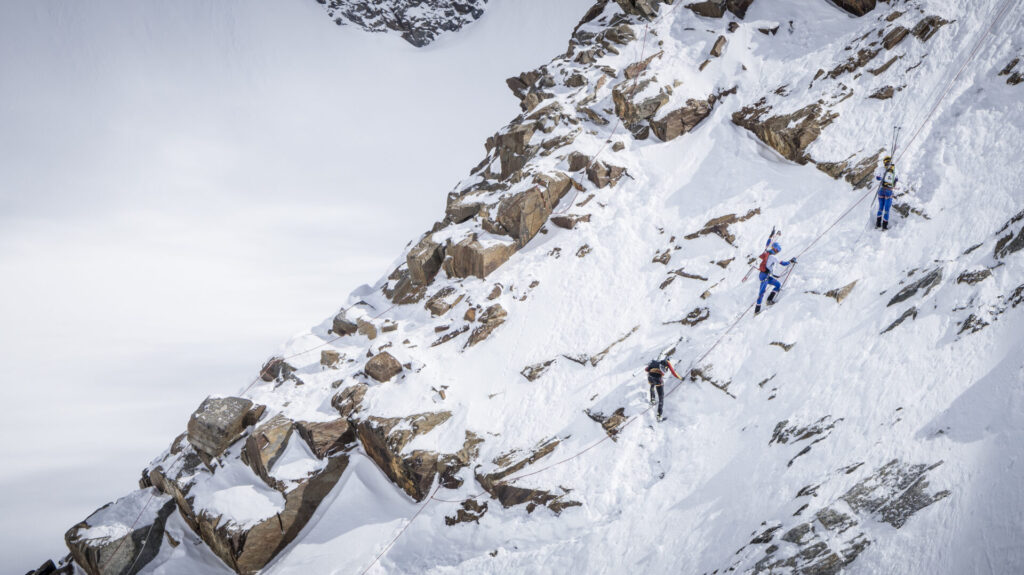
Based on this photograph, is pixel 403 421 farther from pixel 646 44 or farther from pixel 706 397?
pixel 646 44

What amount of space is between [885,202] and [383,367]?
15313 millimetres

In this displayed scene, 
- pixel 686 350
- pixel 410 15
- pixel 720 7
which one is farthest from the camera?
pixel 410 15

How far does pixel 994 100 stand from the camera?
13500 millimetres

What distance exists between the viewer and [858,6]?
18938 millimetres

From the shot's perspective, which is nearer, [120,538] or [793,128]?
[120,538]

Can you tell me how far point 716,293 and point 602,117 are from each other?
1037 cm

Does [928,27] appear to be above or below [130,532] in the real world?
above

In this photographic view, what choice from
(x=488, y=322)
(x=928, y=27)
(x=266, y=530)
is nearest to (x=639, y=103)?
(x=928, y=27)

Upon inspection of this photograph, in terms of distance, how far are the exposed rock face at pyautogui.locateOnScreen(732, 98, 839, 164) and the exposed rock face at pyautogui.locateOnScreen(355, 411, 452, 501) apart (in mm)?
14589

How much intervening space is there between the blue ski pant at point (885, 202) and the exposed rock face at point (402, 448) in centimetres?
1320

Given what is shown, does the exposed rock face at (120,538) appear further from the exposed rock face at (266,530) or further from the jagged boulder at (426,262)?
the jagged boulder at (426,262)

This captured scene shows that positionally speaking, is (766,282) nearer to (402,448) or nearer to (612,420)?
(612,420)

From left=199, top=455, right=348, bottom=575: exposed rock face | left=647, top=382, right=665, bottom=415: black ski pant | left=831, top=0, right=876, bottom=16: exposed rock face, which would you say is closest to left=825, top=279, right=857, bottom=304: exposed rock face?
left=647, top=382, right=665, bottom=415: black ski pant

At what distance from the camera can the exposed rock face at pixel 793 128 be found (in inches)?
651
